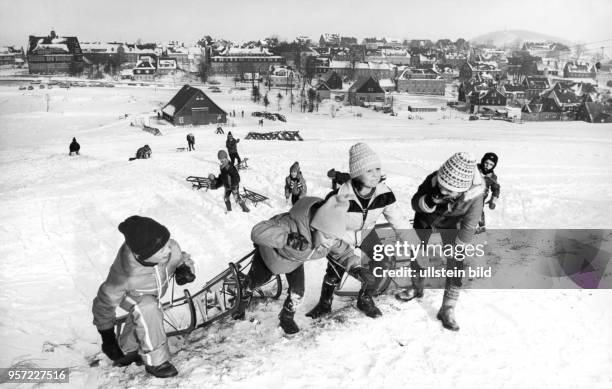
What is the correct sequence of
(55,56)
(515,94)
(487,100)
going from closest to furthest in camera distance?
(487,100) < (55,56) < (515,94)

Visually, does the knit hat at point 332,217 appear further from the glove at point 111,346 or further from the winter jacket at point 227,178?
the winter jacket at point 227,178

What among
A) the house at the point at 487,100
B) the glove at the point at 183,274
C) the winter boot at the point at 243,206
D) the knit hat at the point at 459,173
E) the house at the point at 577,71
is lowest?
the winter boot at the point at 243,206

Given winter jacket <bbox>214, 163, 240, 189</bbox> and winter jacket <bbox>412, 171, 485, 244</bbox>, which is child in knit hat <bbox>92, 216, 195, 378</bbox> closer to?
winter jacket <bbox>412, 171, 485, 244</bbox>

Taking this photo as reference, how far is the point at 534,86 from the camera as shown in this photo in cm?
10375

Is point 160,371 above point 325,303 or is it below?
below

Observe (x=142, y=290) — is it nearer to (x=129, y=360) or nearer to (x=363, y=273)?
(x=129, y=360)

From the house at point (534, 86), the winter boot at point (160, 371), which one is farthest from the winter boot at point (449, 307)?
the house at point (534, 86)

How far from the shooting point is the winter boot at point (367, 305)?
505cm

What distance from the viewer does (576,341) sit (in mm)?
4609

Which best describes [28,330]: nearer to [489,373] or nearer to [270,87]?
[489,373]

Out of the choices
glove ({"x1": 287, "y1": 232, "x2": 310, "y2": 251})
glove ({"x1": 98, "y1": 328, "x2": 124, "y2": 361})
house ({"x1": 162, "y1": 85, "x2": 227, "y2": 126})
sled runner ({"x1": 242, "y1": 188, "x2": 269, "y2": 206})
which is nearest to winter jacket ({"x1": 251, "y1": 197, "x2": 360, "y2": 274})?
glove ({"x1": 287, "y1": 232, "x2": 310, "y2": 251})

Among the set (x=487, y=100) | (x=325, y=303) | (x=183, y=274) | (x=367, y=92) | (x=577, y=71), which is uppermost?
(x=577, y=71)

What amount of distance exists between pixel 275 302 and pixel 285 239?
6.54 feet

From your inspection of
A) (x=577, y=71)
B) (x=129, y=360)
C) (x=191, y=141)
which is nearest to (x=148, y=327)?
(x=129, y=360)
